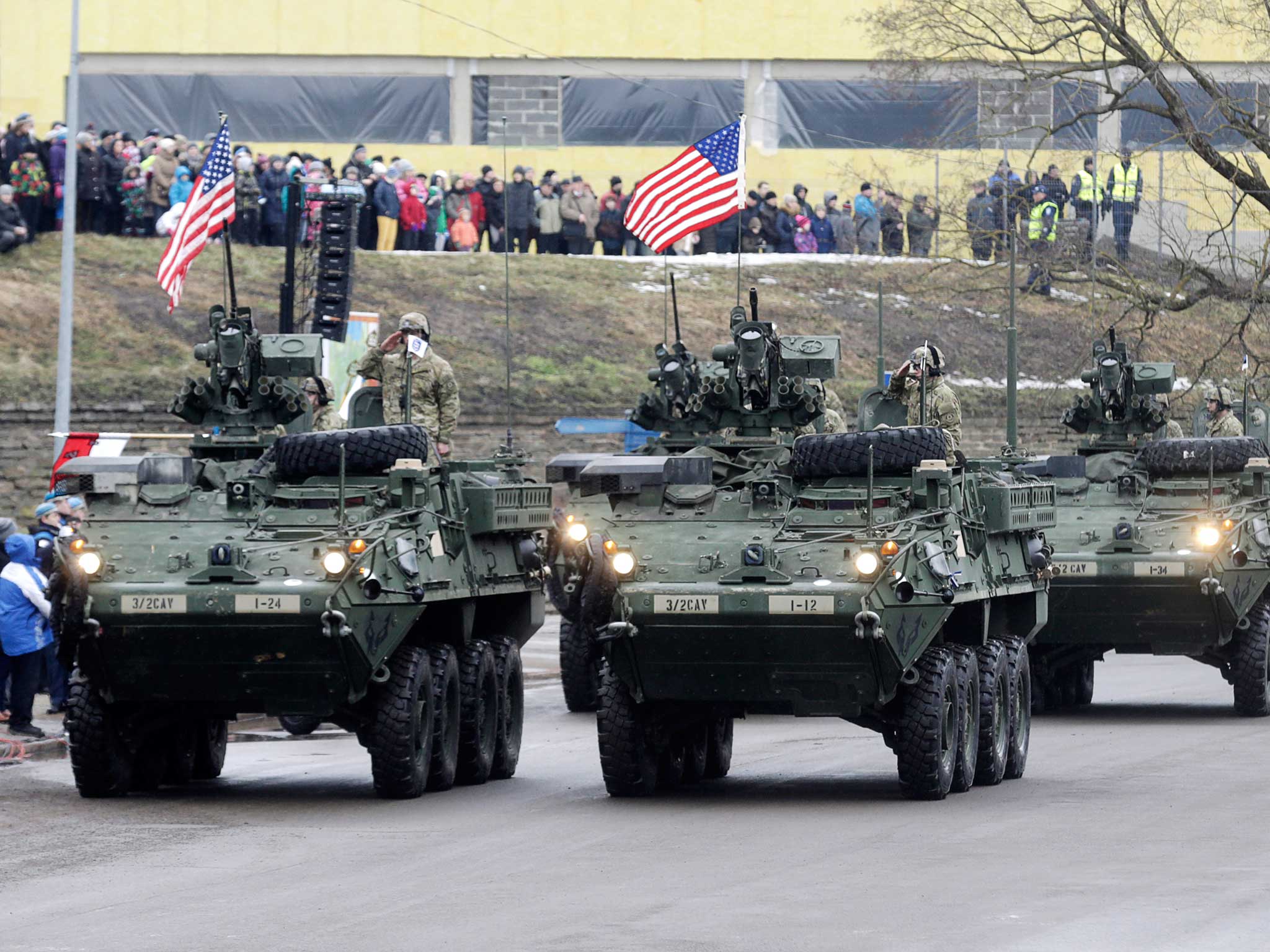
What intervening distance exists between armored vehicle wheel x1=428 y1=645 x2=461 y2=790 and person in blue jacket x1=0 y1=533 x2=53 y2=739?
4038 mm

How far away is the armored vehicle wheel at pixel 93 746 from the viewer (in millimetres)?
14523

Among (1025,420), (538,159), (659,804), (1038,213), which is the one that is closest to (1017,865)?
(659,804)

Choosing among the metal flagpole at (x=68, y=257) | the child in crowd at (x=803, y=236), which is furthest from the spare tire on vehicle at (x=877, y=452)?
the child in crowd at (x=803, y=236)

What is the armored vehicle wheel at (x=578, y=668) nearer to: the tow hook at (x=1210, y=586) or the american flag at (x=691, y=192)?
the american flag at (x=691, y=192)

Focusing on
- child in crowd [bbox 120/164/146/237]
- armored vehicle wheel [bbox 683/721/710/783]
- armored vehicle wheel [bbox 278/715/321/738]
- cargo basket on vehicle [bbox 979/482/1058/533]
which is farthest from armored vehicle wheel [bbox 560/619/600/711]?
child in crowd [bbox 120/164/146/237]

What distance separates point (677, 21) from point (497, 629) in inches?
1320

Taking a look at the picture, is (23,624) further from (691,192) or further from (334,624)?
(691,192)

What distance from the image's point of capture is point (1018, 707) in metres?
16.4

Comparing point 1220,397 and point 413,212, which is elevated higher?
point 413,212

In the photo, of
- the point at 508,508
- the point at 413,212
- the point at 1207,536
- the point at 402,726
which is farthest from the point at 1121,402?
the point at 413,212

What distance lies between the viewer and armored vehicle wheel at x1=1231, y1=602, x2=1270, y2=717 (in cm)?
2055

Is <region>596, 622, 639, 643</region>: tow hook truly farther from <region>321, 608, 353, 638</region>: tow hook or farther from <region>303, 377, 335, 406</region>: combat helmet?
<region>303, 377, 335, 406</region>: combat helmet

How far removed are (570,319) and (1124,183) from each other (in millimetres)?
9627

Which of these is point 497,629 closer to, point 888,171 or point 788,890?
point 788,890
